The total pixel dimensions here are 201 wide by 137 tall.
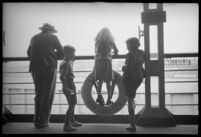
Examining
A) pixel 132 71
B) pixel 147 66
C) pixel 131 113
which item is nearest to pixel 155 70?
pixel 147 66

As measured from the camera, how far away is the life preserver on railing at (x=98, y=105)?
332 cm

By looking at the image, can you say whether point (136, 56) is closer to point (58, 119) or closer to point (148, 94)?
point (148, 94)

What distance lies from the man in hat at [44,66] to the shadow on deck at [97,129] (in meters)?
0.13

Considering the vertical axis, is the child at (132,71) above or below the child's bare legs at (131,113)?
above

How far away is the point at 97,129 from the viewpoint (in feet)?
10.5

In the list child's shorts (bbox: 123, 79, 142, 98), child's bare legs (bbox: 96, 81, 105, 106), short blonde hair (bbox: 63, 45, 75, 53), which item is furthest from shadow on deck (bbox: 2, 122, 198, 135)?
short blonde hair (bbox: 63, 45, 75, 53)

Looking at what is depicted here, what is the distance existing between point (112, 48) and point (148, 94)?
0.68 m

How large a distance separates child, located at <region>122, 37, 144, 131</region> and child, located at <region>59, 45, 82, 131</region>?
1.83 ft

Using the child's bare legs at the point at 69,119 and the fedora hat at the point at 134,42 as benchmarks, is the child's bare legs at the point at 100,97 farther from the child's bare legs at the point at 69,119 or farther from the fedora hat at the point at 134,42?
the fedora hat at the point at 134,42

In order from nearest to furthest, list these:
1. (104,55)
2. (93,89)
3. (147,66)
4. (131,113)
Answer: (131,113), (104,55), (147,66), (93,89)

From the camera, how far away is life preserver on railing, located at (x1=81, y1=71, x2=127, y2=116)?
131 inches

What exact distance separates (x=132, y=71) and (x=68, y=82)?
68 cm

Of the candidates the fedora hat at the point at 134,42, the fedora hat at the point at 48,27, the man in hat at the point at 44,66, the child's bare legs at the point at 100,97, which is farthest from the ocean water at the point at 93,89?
the fedora hat at the point at 48,27

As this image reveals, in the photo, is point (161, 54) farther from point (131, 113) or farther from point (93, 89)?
point (93, 89)
